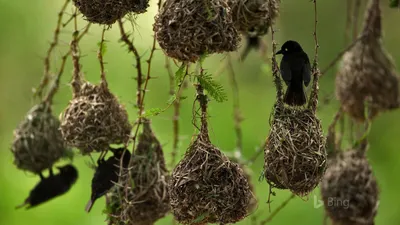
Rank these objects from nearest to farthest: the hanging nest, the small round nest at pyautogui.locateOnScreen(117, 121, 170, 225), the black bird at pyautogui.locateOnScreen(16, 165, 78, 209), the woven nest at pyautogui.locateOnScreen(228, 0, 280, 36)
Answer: the woven nest at pyautogui.locateOnScreen(228, 0, 280, 36)
the small round nest at pyautogui.locateOnScreen(117, 121, 170, 225)
the black bird at pyautogui.locateOnScreen(16, 165, 78, 209)
the hanging nest

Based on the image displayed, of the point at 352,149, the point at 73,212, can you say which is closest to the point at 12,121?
the point at 73,212

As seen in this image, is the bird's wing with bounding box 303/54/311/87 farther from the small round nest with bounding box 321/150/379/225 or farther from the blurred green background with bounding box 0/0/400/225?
the blurred green background with bounding box 0/0/400/225

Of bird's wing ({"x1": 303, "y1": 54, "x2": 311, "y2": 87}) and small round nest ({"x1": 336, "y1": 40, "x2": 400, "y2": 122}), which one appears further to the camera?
small round nest ({"x1": 336, "y1": 40, "x2": 400, "y2": 122})

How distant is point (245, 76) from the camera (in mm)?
8125

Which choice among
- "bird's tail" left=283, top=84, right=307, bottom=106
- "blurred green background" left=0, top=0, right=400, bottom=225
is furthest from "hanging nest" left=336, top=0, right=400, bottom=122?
"blurred green background" left=0, top=0, right=400, bottom=225

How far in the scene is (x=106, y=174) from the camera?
2.99 m

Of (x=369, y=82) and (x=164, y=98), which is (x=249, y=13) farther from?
(x=164, y=98)

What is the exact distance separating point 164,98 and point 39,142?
4.59 metres

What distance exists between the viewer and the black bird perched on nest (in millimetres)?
2957

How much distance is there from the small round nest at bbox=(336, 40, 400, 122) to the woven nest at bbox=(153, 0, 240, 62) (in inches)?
58.8

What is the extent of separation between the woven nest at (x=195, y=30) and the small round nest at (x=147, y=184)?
70 centimetres

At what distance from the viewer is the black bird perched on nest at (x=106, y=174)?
2.96m

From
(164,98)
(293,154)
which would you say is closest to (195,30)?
(293,154)

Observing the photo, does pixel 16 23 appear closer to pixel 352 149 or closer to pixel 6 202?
pixel 6 202
